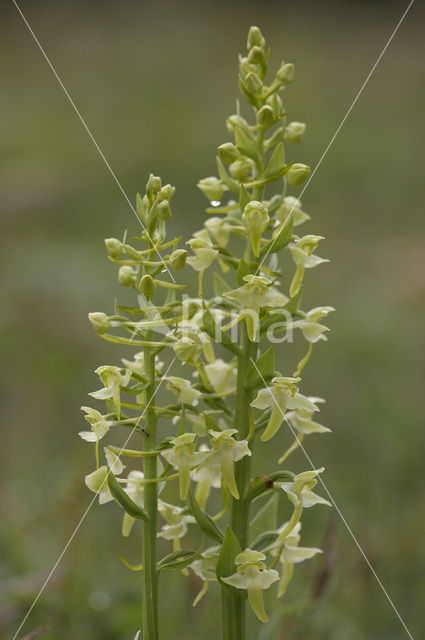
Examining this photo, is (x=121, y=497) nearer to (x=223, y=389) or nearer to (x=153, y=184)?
(x=223, y=389)

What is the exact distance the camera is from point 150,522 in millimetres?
1341

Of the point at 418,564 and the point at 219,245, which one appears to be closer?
the point at 219,245

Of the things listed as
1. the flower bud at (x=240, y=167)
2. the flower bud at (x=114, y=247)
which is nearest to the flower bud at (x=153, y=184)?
the flower bud at (x=114, y=247)

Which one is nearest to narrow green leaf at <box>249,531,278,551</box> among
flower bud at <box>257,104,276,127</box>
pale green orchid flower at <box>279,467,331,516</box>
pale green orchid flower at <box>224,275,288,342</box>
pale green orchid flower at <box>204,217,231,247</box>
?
pale green orchid flower at <box>279,467,331,516</box>

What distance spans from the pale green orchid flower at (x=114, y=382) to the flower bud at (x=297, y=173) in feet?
2.01

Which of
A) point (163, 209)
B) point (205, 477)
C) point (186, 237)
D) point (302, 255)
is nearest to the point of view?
point (163, 209)

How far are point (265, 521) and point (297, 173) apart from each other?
82cm

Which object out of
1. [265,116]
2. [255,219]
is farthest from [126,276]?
[265,116]

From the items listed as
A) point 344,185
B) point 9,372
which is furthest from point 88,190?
point 9,372

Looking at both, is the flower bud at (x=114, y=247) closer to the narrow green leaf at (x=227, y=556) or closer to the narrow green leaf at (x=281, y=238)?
the narrow green leaf at (x=281, y=238)

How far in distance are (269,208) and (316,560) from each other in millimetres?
1770

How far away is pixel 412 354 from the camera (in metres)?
4.47

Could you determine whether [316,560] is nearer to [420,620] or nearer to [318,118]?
[420,620]

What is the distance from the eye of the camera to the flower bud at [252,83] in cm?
160
